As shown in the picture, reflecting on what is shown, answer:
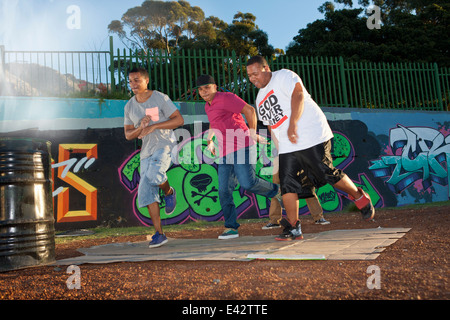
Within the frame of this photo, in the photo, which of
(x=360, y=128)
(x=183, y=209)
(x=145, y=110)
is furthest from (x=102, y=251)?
(x=360, y=128)

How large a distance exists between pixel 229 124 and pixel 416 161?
22.5 ft

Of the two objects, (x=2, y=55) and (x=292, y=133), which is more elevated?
(x=2, y=55)

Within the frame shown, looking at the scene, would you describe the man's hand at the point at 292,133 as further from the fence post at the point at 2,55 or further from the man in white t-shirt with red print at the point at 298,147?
the fence post at the point at 2,55

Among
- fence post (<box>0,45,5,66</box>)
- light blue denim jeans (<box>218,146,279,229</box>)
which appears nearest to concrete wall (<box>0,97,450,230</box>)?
fence post (<box>0,45,5,66</box>)

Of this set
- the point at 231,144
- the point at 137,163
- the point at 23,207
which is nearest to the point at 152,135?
Result: the point at 231,144

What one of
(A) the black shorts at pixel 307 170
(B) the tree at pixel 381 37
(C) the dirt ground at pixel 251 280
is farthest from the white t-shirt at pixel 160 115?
(B) the tree at pixel 381 37

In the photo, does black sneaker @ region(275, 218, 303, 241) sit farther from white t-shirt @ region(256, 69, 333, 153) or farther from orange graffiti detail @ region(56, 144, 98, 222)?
orange graffiti detail @ region(56, 144, 98, 222)

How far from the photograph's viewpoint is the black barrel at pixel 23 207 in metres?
3.10

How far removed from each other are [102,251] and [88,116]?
4311 millimetres

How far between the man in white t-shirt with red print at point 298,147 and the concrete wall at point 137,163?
4.13m

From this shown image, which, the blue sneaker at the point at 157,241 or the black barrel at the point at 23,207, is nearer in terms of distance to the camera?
the black barrel at the point at 23,207

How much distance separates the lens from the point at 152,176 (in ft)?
12.8

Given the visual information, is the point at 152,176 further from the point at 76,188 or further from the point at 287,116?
the point at 76,188

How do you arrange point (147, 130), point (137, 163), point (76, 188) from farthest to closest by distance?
point (137, 163), point (76, 188), point (147, 130)
